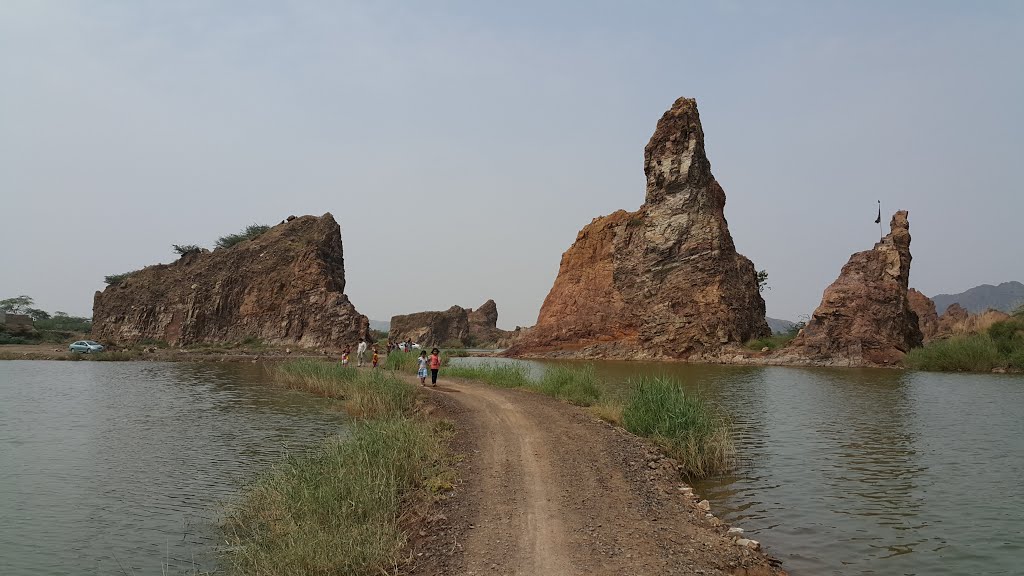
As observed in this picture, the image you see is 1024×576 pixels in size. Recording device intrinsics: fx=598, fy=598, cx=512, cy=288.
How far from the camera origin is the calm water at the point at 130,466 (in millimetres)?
8438

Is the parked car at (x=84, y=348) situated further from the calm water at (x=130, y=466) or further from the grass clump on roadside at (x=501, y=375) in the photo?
the grass clump on roadside at (x=501, y=375)

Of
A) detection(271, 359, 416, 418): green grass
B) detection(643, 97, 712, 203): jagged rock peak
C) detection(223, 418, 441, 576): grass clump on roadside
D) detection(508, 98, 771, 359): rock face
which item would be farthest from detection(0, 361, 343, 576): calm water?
detection(643, 97, 712, 203): jagged rock peak

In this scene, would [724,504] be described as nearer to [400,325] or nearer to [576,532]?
[576,532]

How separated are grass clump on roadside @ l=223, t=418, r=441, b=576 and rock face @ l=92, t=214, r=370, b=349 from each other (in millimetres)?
50453

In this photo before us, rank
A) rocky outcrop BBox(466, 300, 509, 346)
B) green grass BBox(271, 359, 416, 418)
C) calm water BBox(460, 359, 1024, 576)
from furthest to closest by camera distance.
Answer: rocky outcrop BBox(466, 300, 509, 346)
green grass BBox(271, 359, 416, 418)
calm water BBox(460, 359, 1024, 576)

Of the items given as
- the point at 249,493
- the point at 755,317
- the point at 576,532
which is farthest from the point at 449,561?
the point at 755,317

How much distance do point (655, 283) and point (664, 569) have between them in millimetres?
51500

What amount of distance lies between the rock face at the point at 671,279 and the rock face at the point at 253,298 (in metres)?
23.1

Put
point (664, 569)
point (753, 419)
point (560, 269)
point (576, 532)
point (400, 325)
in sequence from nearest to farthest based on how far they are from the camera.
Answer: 1. point (664, 569)
2. point (576, 532)
3. point (753, 419)
4. point (560, 269)
5. point (400, 325)

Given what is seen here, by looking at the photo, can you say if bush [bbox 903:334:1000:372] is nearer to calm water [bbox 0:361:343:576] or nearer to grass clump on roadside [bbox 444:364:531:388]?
grass clump on roadside [bbox 444:364:531:388]

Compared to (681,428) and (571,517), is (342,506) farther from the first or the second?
(681,428)

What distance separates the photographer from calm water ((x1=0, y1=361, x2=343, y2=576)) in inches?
332

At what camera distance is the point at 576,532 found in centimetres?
755

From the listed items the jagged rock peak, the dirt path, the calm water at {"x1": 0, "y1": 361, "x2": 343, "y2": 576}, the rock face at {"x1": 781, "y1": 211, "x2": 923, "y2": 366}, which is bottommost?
the calm water at {"x1": 0, "y1": 361, "x2": 343, "y2": 576}
